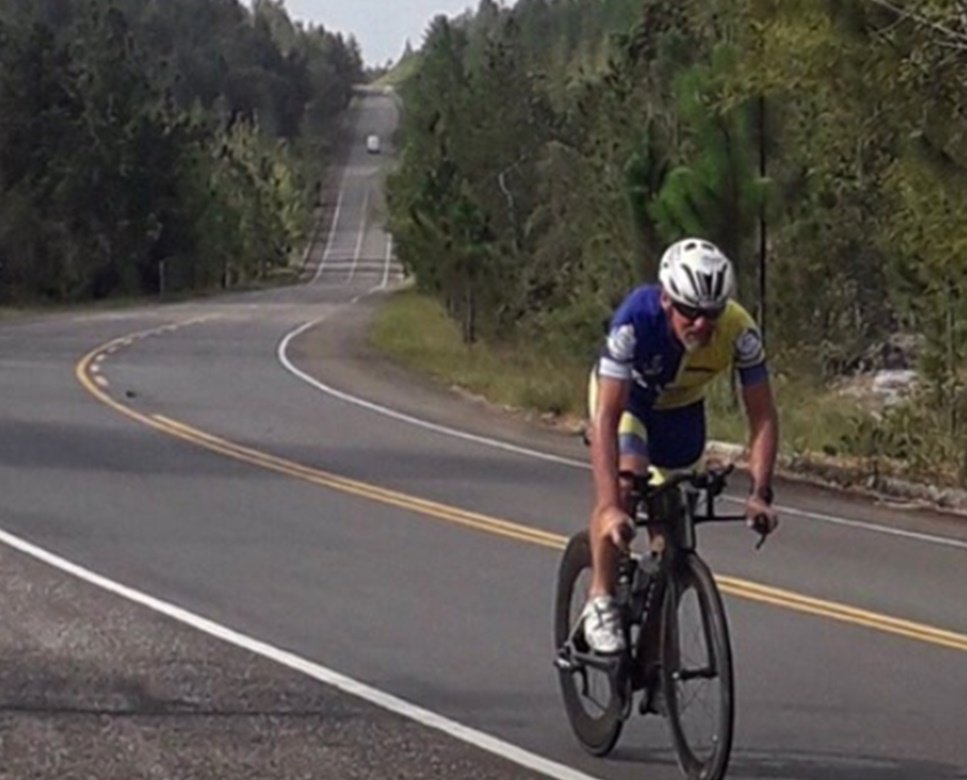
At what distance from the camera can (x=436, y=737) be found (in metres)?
8.73

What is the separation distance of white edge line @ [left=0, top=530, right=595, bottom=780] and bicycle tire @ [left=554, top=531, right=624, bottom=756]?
188mm

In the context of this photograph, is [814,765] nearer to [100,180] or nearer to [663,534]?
[663,534]

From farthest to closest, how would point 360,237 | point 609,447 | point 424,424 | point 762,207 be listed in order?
point 360,237 < point 424,424 < point 762,207 < point 609,447

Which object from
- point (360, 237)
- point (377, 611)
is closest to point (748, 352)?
point (377, 611)

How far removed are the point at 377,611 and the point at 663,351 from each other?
14.0 ft

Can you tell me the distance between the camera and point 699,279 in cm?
754

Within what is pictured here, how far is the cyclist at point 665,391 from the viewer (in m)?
7.62

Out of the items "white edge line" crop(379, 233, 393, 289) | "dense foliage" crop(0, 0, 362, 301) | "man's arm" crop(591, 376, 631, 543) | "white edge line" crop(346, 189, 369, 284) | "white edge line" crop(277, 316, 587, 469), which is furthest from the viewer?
"white edge line" crop(346, 189, 369, 284)

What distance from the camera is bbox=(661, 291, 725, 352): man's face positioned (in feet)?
25.0

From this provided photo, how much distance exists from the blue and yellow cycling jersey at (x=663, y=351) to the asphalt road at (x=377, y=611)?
1370mm

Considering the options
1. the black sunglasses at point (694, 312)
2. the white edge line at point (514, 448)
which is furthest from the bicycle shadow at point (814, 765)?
the white edge line at point (514, 448)

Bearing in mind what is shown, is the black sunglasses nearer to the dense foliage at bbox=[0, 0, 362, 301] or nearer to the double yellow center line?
the double yellow center line

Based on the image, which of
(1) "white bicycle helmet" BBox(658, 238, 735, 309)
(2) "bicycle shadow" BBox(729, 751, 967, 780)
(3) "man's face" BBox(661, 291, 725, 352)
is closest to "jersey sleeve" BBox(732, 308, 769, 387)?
(3) "man's face" BBox(661, 291, 725, 352)

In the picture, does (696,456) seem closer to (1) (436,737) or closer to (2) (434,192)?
(1) (436,737)
